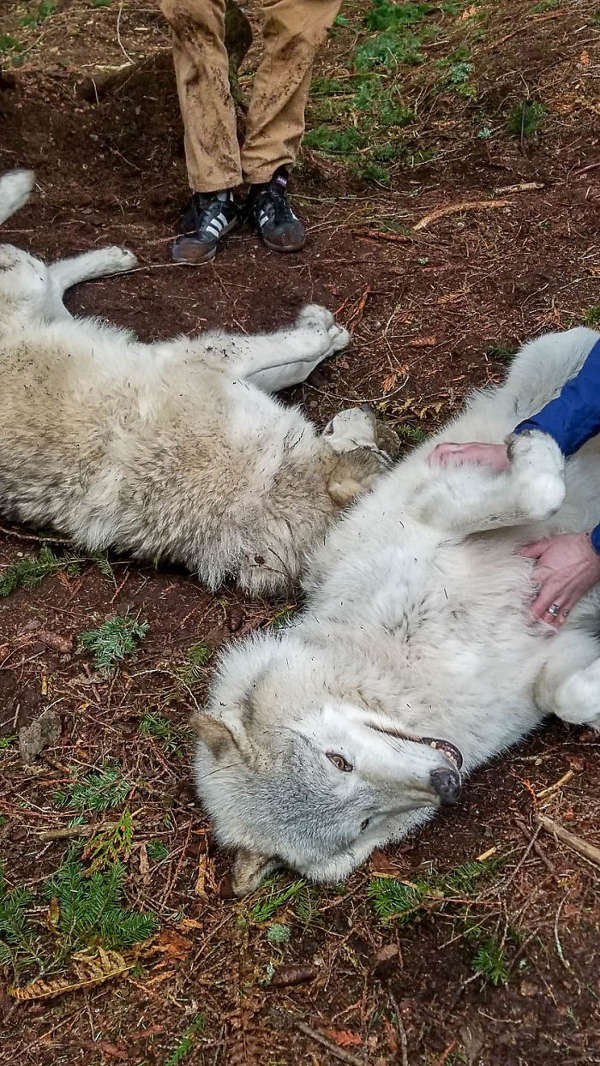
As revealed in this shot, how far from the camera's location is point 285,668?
366cm

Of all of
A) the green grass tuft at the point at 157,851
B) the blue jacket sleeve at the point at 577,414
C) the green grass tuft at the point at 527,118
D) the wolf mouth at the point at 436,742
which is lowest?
the green grass tuft at the point at 157,851

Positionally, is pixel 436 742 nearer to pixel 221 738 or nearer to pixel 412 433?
pixel 221 738

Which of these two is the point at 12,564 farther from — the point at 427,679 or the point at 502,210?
the point at 502,210

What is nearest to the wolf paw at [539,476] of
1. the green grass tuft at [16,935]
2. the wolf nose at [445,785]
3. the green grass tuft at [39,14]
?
the wolf nose at [445,785]

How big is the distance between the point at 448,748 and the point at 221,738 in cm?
95

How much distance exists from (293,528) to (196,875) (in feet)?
6.15

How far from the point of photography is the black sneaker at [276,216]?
6.13 m

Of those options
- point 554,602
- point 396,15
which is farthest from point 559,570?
point 396,15

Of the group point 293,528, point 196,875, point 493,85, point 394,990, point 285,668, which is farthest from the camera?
point 493,85

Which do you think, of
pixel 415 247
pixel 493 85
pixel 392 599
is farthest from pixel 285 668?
pixel 493 85

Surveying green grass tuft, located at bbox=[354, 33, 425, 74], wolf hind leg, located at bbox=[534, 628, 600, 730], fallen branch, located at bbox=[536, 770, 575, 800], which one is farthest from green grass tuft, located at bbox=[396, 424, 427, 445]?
green grass tuft, located at bbox=[354, 33, 425, 74]

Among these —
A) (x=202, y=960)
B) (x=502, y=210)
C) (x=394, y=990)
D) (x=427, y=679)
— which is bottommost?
(x=202, y=960)

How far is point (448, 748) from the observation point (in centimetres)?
340

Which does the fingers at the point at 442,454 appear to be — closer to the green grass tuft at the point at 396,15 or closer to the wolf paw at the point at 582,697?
the wolf paw at the point at 582,697
